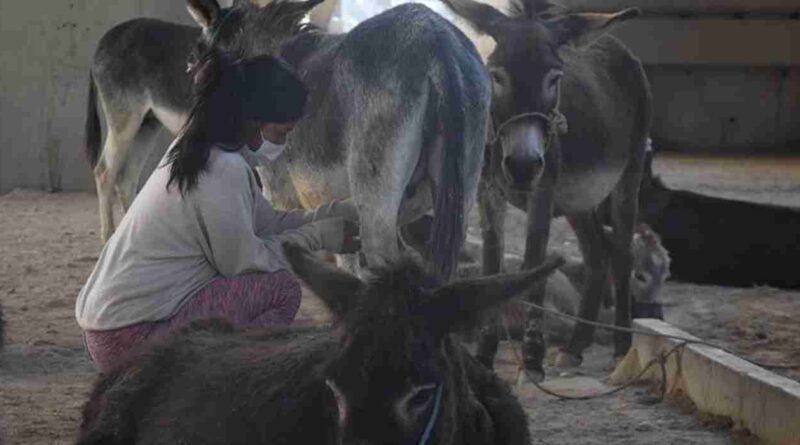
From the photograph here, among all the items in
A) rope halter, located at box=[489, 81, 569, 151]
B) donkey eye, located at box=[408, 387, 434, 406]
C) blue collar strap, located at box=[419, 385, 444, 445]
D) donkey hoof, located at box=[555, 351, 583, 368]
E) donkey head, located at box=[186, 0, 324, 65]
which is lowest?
donkey hoof, located at box=[555, 351, 583, 368]

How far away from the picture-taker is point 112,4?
17516mm

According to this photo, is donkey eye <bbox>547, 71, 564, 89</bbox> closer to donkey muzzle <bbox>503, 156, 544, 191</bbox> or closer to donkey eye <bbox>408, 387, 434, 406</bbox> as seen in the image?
donkey muzzle <bbox>503, 156, 544, 191</bbox>

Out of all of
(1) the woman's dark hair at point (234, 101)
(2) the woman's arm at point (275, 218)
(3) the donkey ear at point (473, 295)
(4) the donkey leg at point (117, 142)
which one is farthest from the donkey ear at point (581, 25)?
(4) the donkey leg at point (117, 142)

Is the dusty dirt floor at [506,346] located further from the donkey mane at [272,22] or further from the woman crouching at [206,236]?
the donkey mane at [272,22]

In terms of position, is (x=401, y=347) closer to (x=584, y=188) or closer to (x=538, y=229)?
(x=538, y=229)

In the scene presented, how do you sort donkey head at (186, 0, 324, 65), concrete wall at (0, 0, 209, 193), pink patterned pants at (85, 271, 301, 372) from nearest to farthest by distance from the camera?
pink patterned pants at (85, 271, 301, 372) → donkey head at (186, 0, 324, 65) → concrete wall at (0, 0, 209, 193)

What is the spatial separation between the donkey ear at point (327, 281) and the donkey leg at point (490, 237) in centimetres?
395

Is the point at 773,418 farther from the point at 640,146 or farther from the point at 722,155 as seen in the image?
the point at 722,155

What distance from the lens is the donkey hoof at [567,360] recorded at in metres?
8.45

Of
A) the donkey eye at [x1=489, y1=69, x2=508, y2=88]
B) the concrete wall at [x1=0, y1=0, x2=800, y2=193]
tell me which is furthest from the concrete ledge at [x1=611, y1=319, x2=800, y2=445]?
the concrete wall at [x1=0, y1=0, x2=800, y2=193]

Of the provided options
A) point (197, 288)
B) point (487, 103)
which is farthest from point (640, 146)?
point (197, 288)

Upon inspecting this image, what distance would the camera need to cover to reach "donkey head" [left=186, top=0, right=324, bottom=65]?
7.96 metres

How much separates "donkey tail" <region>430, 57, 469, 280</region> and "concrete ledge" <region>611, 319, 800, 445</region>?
48.4 inches


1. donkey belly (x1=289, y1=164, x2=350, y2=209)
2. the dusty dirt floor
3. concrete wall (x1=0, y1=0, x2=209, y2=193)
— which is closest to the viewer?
the dusty dirt floor
